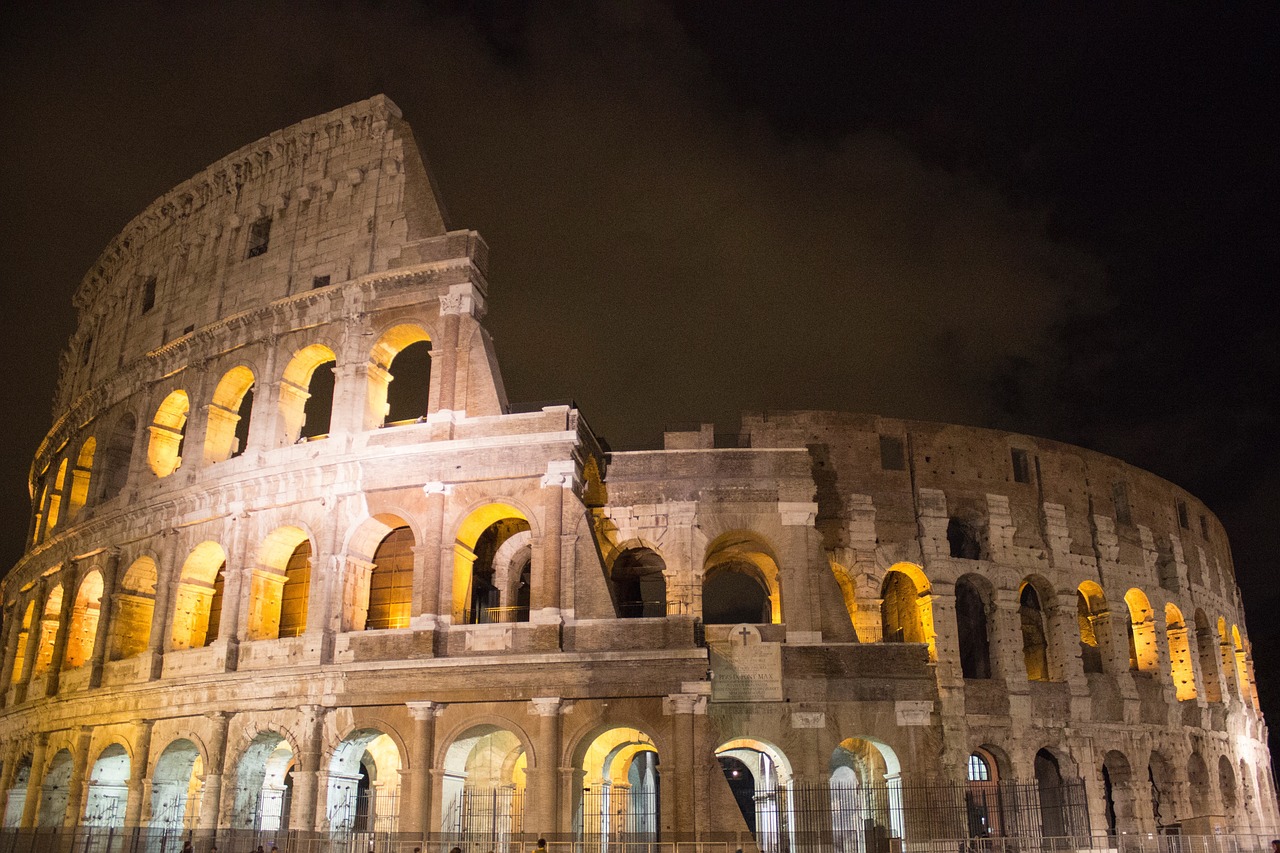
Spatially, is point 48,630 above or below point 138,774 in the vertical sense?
above

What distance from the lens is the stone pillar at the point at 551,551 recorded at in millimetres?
17625

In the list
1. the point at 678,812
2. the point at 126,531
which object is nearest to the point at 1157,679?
the point at 678,812

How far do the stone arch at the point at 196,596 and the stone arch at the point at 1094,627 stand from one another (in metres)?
19.1

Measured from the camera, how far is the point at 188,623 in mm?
20766

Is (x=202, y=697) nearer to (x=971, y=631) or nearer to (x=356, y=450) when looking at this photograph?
(x=356, y=450)

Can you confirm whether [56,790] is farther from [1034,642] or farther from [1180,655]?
[1180,655]

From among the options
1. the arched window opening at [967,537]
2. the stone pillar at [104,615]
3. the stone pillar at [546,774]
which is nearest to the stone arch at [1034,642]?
the arched window opening at [967,537]

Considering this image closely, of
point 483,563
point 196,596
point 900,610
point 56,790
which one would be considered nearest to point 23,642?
point 56,790

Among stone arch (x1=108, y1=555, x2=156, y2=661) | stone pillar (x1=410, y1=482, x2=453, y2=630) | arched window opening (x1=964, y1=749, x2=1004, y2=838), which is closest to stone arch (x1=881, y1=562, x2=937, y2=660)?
arched window opening (x1=964, y1=749, x2=1004, y2=838)

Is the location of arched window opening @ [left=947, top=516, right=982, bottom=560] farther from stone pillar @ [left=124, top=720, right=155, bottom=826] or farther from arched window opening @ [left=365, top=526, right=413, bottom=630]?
stone pillar @ [left=124, top=720, right=155, bottom=826]

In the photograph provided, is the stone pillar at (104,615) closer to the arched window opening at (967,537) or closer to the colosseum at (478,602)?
the colosseum at (478,602)

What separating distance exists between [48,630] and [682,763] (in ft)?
54.3

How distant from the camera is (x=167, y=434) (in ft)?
76.8

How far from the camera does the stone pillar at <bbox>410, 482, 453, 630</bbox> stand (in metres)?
18.1
